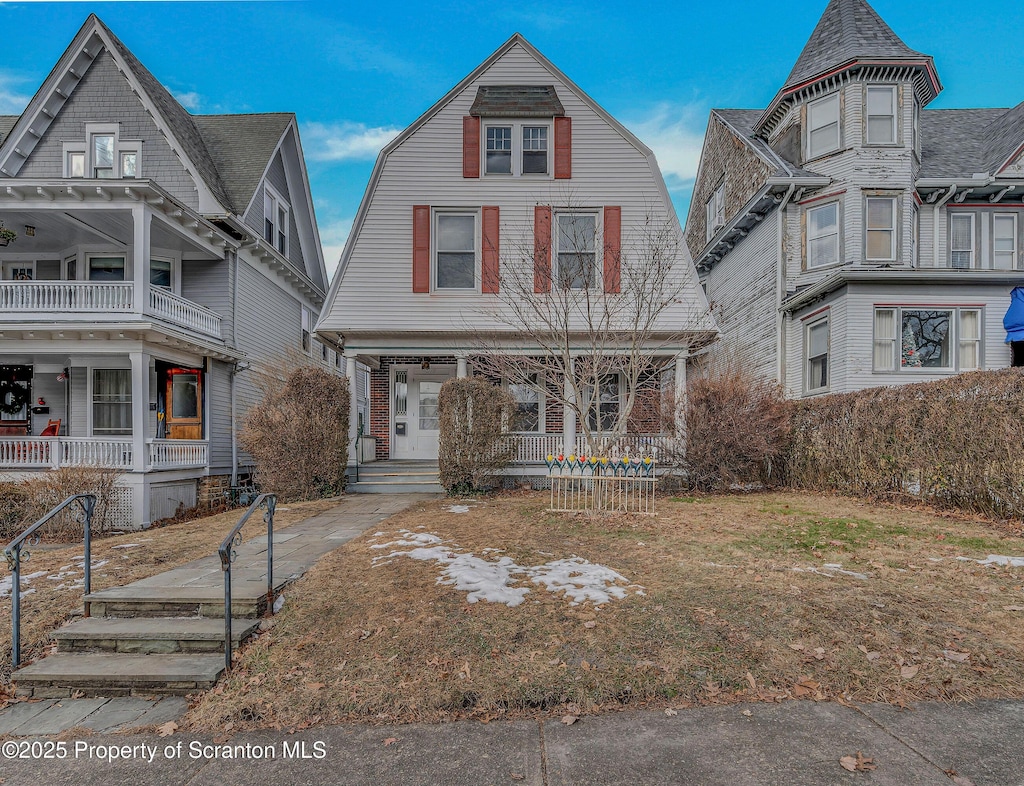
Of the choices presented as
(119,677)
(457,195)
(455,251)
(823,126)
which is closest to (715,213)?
(823,126)

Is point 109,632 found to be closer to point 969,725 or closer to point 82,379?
point 969,725

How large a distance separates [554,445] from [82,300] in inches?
400

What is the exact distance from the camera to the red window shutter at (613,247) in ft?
38.9

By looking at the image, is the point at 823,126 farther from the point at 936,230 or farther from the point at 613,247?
the point at 613,247

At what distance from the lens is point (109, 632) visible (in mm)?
4125

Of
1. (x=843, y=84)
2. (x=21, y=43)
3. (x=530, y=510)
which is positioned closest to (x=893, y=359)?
(x=843, y=84)

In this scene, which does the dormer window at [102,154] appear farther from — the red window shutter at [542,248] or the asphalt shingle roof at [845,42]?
the asphalt shingle roof at [845,42]

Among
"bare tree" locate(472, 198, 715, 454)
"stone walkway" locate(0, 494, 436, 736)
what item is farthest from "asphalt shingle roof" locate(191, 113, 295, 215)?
"stone walkway" locate(0, 494, 436, 736)

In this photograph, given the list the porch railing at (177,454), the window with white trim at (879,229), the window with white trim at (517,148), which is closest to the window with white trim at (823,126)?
the window with white trim at (879,229)

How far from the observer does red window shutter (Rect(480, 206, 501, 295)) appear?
1216 centimetres

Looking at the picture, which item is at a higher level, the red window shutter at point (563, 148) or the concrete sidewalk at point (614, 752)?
the red window shutter at point (563, 148)

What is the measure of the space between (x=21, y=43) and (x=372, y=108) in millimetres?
11325

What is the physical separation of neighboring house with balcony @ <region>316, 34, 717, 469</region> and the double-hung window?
3 centimetres

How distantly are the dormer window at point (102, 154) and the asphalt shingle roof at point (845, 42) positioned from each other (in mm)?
17421
